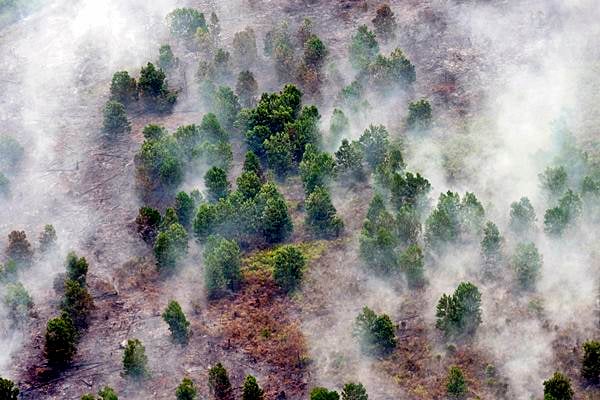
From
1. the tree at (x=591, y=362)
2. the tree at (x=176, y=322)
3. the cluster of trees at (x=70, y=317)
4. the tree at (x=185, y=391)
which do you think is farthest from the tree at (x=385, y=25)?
the tree at (x=185, y=391)

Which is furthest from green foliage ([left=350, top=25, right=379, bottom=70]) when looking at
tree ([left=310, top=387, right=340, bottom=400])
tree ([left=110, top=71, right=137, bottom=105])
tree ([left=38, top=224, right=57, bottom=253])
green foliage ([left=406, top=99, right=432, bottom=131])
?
tree ([left=310, top=387, right=340, bottom=400])

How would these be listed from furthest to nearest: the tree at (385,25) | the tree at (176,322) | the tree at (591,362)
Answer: the tree at (385,25)
the tree at (176,322)
the tree at (591,362)

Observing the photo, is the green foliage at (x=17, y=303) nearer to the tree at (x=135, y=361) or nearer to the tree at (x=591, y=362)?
the tree at (x=135, y=361)

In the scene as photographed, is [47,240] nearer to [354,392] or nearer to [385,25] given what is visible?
[354,392]

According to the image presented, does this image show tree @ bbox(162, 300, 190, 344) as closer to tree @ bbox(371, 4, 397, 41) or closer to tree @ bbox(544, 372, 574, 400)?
tree @ bbox(544, 372, 574, 400)

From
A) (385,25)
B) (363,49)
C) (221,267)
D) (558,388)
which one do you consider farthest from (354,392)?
(385,25)

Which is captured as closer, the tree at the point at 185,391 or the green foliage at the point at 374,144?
the tree at the point at 185,391
